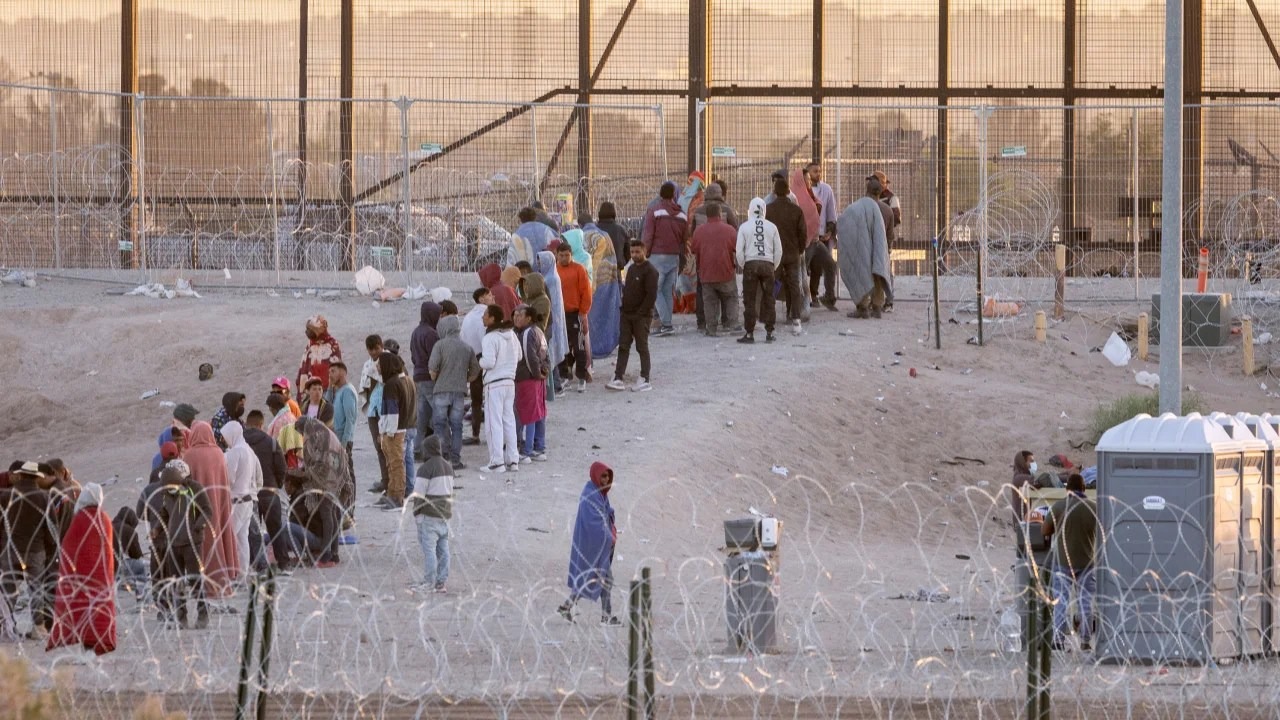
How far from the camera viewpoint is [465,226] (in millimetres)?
24828

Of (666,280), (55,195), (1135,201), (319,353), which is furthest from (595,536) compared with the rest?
(55,195)

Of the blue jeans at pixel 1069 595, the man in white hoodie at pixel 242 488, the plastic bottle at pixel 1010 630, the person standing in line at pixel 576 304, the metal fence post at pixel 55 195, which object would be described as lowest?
the plastic bottle at pixel 1010 630

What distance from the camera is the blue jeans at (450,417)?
645 inches

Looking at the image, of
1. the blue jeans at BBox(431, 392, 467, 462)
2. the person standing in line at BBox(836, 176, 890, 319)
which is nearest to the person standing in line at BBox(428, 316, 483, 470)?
the blue jeans at BBox(431, 392, 467, 462)

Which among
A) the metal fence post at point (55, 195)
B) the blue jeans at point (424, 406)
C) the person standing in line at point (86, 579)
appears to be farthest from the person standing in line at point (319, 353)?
the metal fence post at point (55, 195)

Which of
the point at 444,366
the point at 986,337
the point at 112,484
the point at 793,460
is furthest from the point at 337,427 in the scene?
the point at 986,337

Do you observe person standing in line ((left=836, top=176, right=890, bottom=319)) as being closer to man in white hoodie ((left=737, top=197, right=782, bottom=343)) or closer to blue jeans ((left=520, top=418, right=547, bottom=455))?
man in white hoodie ((left=737, top=197, right=782, bottom=343))

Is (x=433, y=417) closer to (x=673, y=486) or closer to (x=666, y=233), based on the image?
(x=673, y=486)

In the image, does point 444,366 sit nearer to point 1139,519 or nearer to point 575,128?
point 1139,519

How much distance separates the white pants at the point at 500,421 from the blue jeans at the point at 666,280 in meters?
4.87

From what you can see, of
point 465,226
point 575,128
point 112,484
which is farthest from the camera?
point 575,128

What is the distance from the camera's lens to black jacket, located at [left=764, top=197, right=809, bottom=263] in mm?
20500

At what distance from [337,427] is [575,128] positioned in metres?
11.4

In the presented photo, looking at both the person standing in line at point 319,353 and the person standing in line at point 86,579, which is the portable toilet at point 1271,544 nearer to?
the person standing in line at point 86,579
